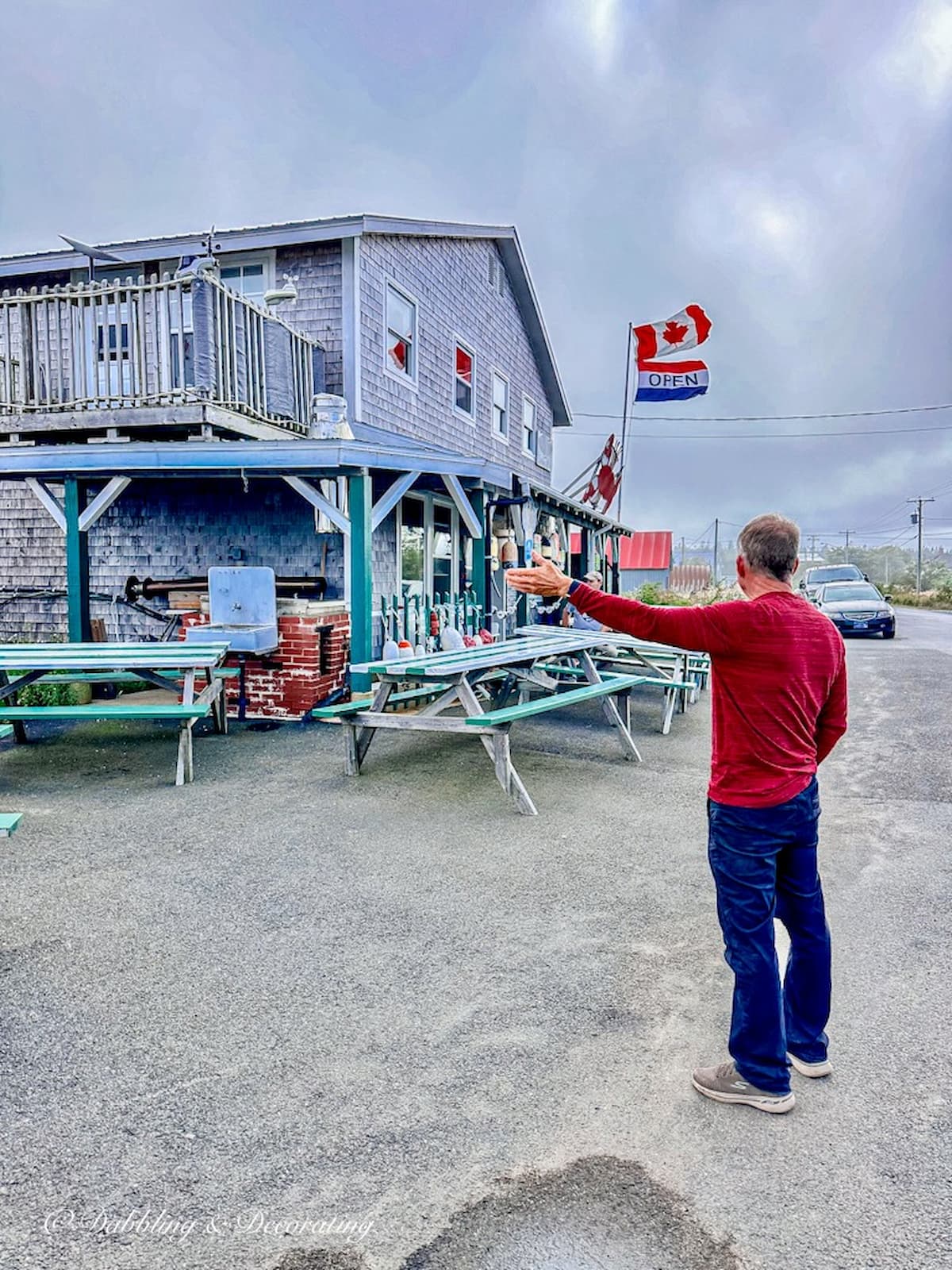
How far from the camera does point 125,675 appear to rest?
780 centimetres

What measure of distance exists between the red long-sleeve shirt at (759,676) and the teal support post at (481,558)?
8.79 m

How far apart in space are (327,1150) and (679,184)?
38558mm

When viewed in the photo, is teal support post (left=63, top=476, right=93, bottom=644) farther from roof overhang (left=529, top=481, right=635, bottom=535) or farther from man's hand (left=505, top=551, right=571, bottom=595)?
man's hand (left=505, top=551, right=571, bottom=595)

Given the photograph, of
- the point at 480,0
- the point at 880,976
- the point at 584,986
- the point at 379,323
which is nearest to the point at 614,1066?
the point at 584,986

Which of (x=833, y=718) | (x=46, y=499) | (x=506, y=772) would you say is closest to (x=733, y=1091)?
(x=833, y=718)

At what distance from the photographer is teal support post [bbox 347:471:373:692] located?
8.53m

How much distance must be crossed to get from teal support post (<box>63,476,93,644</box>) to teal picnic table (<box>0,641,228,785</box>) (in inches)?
62.8

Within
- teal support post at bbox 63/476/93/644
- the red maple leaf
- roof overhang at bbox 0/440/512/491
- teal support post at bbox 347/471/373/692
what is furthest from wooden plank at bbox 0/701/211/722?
the red maple leaf

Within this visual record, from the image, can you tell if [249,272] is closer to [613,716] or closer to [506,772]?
[613,716]

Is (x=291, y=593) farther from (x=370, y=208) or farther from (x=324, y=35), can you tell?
(x=324, y=35)

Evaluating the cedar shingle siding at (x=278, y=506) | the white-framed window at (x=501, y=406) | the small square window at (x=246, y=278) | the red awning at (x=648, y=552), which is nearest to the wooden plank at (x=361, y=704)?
the cedar shingle siding at (x=278, y=506)

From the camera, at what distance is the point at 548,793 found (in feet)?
20.0

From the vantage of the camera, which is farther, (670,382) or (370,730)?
(670,382)

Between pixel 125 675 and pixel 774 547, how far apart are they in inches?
261
